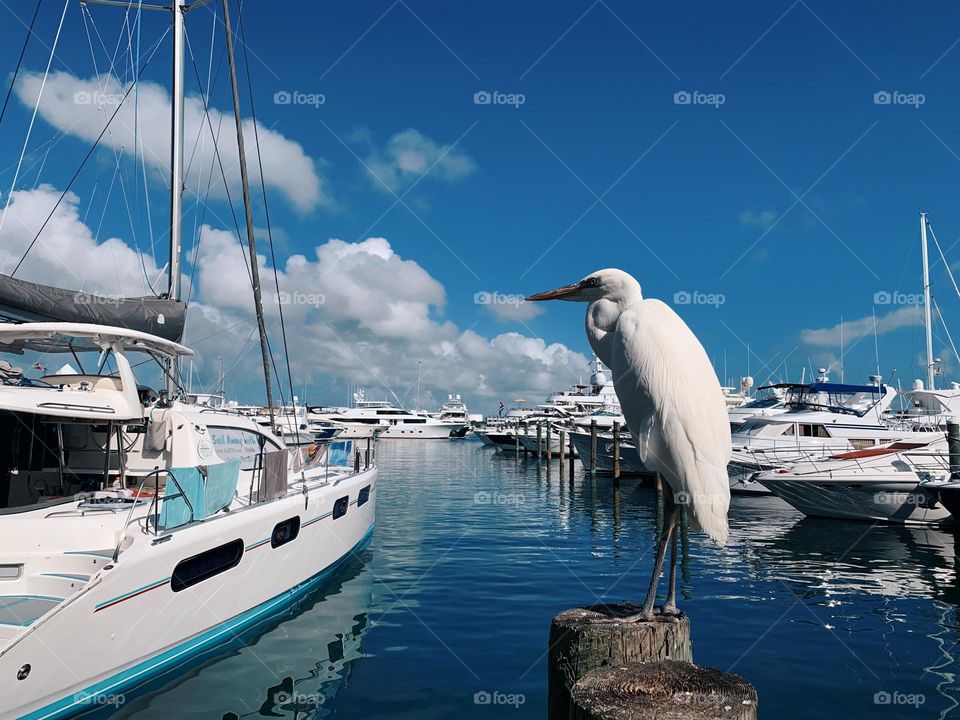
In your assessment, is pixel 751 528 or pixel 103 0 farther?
pixel 751 528

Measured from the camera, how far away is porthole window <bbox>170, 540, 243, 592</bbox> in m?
6.73

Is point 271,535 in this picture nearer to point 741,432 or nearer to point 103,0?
point 103,0

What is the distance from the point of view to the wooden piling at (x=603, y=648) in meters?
3.51

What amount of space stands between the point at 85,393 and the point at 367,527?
7861 millimetres

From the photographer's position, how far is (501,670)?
25.2 feet

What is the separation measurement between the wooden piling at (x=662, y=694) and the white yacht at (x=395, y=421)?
87.6 metres

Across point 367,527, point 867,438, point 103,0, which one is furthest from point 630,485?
point 103,0

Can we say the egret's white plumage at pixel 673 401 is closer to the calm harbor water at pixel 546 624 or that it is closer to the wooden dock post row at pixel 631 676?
the wooden dock post row at pixel 631 676
